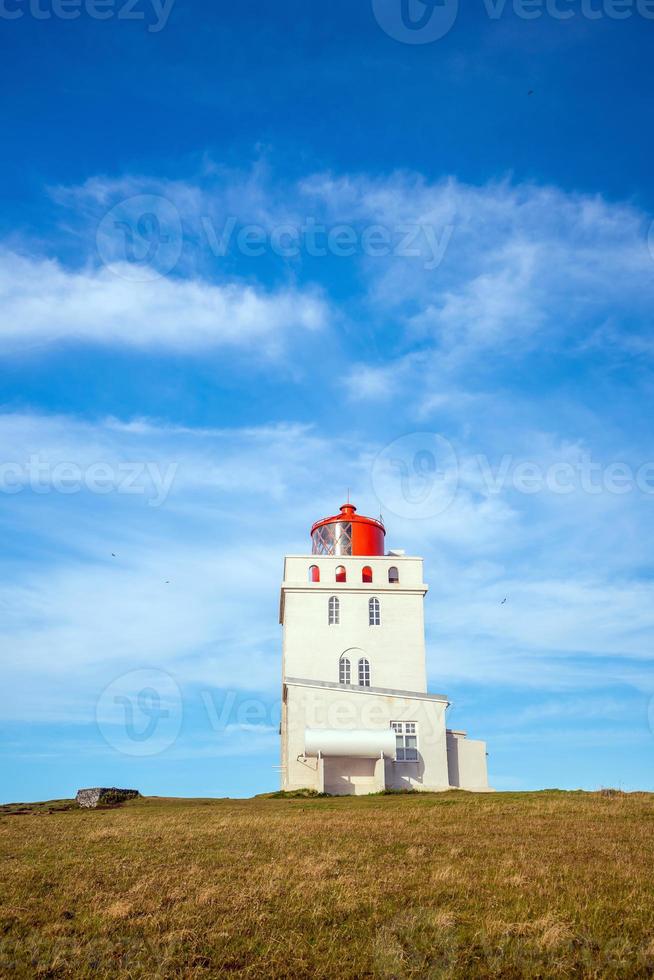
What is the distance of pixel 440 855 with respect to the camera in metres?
14.3

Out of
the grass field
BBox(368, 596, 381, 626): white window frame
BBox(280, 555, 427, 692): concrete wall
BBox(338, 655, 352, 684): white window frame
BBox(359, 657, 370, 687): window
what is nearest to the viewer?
the grass field

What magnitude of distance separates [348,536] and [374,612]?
564 centimetres

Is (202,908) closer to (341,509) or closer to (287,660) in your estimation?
(287,660)

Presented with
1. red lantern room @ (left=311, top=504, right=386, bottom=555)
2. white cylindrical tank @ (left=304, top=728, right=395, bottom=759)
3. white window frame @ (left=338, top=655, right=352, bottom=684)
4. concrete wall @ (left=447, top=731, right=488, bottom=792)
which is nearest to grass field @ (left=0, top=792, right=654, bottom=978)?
white cylindrical tank @ (left=304, top=728, right=395, bottom=759)

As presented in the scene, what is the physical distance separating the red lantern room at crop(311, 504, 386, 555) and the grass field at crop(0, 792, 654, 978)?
3128 centimetres

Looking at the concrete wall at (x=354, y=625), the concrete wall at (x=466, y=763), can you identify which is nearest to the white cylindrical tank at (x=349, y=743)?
the concrete wall at (x=466, y=763)

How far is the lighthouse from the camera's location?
3984 cm

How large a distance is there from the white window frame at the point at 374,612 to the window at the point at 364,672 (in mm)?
2224

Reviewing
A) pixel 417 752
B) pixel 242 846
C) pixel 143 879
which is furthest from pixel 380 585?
pixel 143 879

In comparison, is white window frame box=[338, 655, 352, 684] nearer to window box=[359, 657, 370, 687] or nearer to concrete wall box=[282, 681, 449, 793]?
window box=[359, 657, 370, 687]

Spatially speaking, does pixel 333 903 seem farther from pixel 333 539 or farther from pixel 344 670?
pixel 333 539

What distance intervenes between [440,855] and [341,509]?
38281 millimetres

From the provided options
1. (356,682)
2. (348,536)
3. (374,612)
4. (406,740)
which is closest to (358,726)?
(406,740)

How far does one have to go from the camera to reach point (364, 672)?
45625 millimetres
